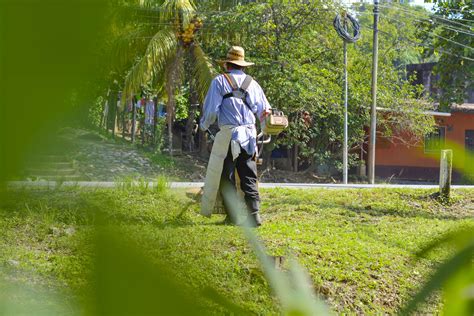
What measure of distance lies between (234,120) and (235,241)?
101 cm

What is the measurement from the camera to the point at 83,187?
0.33 metres

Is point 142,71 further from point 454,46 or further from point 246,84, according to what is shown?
point 454,46

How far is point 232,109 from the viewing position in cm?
388

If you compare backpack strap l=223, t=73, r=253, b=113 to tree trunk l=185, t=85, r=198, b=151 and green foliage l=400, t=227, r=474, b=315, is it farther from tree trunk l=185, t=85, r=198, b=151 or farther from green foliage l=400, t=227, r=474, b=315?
tree trunk l=185, t=85, r=198, b=151

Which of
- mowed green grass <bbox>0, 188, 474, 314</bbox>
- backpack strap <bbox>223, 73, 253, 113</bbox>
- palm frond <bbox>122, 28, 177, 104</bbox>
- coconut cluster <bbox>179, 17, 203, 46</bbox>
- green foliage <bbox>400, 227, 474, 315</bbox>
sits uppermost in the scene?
coconut cluster <bbox>179, 17, 203, 46</bbox>

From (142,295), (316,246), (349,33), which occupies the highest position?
(349,33)

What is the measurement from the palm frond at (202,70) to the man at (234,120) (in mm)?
6027

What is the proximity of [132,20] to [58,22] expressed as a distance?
7cm

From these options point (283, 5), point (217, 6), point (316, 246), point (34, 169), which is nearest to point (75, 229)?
point (34, 169)

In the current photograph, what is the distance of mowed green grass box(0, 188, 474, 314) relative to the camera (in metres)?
0.26

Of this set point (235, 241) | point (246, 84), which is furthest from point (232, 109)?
point (235, 241)

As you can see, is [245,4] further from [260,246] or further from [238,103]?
[260,246]

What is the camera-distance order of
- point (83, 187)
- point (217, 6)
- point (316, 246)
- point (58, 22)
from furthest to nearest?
point (217, 6) < point (316, 246) < point (83, 187) < point (58, 22)

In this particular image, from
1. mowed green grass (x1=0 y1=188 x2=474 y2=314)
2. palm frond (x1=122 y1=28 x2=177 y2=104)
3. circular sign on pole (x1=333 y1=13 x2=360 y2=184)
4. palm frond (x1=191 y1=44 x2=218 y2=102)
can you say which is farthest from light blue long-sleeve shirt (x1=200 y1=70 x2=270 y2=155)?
circular sign on pole (x1=333 y1=13 x2=360 y2=184)
